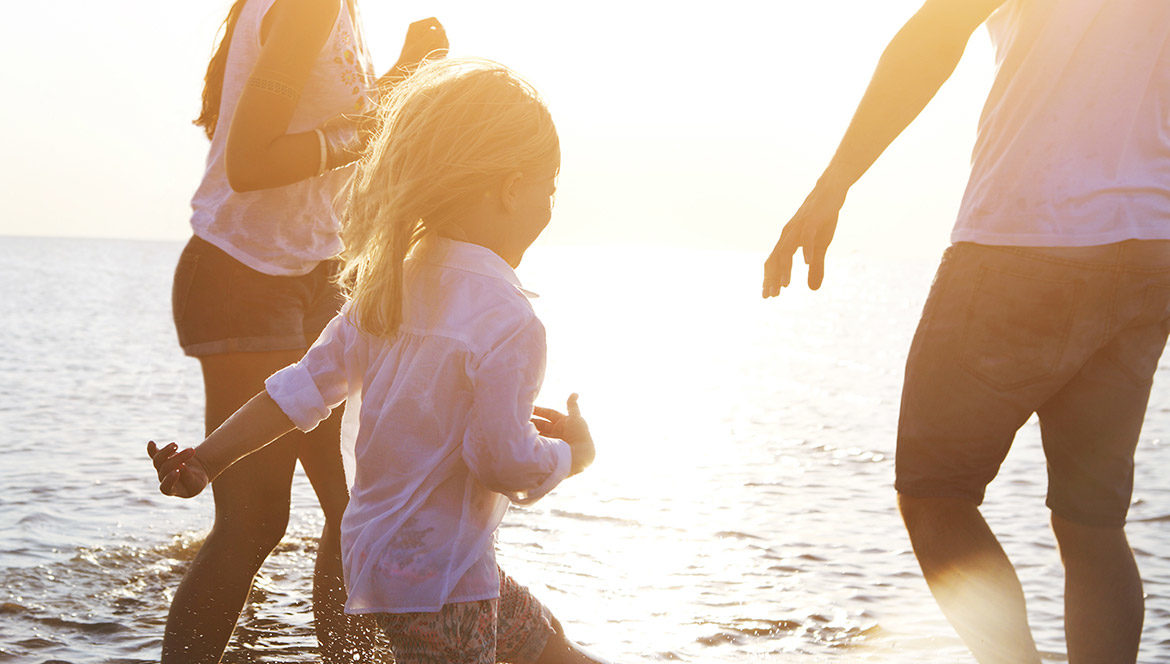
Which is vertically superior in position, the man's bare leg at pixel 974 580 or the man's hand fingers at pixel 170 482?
the man's hand fingers at pixel 170 482

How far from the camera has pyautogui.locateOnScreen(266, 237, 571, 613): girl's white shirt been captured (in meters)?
2.00

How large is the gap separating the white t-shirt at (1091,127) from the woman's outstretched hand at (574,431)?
978 mm

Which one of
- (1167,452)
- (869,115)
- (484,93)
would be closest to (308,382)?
(484,93)

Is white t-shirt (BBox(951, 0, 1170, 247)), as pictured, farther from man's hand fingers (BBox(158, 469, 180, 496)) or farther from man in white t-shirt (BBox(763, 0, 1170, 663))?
man's hand fingers (BBox(158, 469, 180, 496))

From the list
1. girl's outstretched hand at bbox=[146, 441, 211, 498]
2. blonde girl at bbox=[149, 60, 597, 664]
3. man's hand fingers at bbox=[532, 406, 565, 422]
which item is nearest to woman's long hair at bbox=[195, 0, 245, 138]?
blonde girl at bbox=[149, 60, 597, 664]

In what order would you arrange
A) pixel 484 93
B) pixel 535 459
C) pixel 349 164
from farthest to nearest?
pixel 349 164
pixel 484 93
pixel 535 459

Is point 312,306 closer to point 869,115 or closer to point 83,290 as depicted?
point 869,115

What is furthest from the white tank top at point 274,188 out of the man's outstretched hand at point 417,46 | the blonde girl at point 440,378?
the blonde girl at point 440,378

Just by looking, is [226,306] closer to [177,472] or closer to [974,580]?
[177,472]

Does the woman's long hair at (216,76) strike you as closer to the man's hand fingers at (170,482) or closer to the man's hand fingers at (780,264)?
the man's hand fingers at (170,482)

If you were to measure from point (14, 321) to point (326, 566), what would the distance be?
83.8 feet

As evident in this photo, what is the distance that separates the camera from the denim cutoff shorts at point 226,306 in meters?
2.80

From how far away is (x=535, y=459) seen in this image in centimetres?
201

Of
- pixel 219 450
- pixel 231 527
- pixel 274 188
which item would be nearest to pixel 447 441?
pixel 219 450
